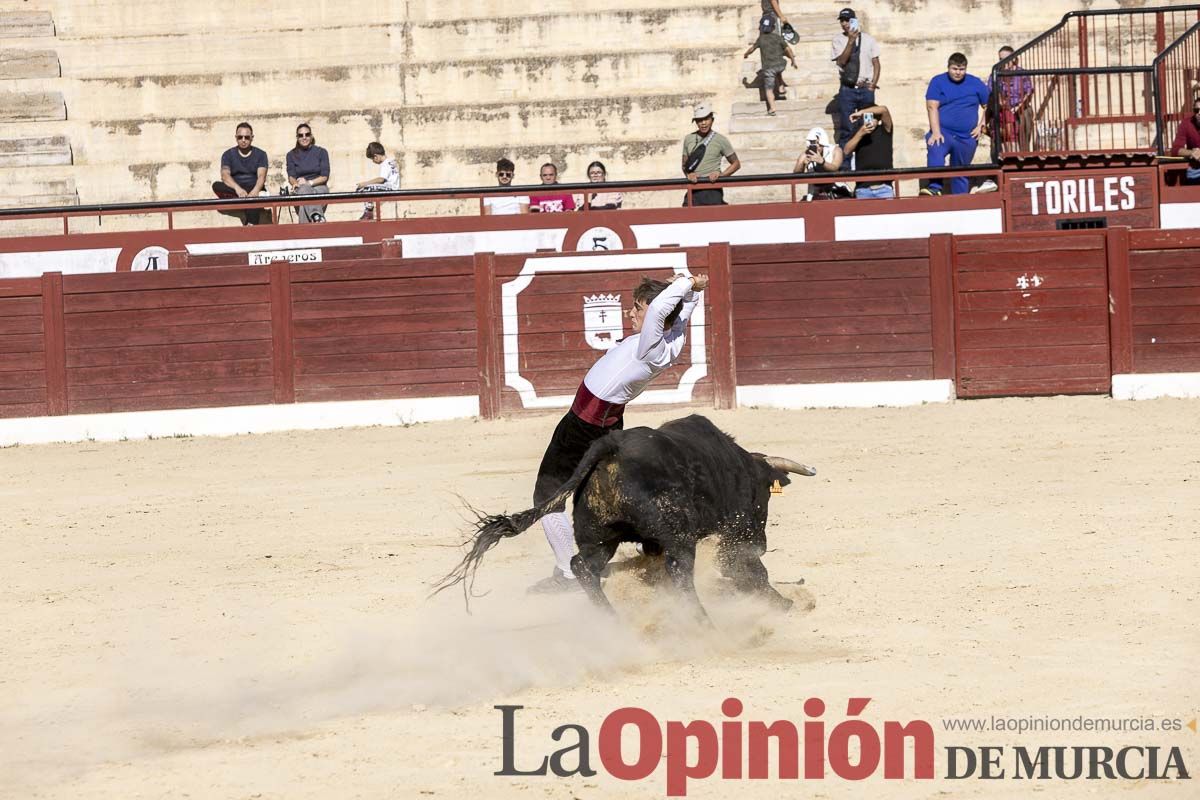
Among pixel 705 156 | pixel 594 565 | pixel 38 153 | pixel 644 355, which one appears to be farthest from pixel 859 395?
pixel 38 153

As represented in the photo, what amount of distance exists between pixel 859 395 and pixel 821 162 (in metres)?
2.02

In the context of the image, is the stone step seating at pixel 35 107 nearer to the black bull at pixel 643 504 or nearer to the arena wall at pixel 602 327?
the arena wall at pixel 602 327

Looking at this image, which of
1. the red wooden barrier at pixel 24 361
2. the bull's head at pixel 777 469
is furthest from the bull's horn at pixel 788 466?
the red wooden barrier at pixel 24 361

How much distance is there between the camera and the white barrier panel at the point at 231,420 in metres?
11.8

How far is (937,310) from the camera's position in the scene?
11.6m

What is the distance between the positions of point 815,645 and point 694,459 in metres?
0.71

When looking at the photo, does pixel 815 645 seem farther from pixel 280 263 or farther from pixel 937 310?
pixel 280 263

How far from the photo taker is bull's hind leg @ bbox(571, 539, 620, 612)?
5180 mm

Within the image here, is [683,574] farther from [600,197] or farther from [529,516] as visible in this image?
[600,197]

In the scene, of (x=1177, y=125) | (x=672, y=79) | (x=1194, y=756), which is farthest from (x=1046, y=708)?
(x=672, y=79)

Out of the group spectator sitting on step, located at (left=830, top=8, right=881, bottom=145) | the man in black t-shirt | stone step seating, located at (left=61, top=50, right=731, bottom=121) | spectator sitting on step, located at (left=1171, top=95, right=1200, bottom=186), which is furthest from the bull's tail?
stone step seating, located at (left=61, top=50, right=731, bottom=121)

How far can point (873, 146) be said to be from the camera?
41.8ft

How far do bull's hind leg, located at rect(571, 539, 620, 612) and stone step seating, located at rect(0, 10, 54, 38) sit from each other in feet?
43.0

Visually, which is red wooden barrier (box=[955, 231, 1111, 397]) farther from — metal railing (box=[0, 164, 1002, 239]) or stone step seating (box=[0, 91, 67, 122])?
stone step seating (box=[0, 91, 67, 122])
